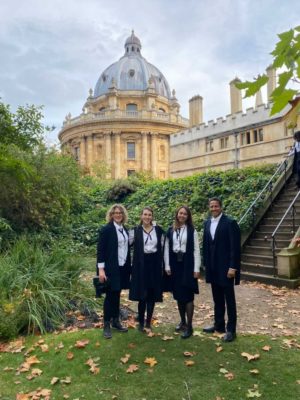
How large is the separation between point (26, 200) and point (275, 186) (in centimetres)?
861

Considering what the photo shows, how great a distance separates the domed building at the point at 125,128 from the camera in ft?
189

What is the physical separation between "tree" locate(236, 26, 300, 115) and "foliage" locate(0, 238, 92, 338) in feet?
18.1

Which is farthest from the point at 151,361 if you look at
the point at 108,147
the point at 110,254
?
the point at 108,147

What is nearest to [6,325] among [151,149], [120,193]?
[120,193]

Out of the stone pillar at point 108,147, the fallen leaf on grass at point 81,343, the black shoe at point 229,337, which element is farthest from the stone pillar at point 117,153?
the black shoe at point 229,337

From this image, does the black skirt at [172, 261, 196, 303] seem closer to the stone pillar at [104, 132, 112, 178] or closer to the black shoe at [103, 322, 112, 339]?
the black shoe at [103, 322, 112, 339]

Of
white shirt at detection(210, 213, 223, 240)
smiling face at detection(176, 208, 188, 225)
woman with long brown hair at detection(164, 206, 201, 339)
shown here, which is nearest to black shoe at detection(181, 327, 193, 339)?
woman with long brown hair at detection(164, 206, 201, 339)

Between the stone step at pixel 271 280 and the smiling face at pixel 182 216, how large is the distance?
462 cm

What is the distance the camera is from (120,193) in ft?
74.9

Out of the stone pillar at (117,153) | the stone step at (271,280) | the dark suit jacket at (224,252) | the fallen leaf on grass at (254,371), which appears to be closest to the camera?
the fallen leaf on grass at (254,371)

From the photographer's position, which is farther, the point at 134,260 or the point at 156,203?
the point at 156,203

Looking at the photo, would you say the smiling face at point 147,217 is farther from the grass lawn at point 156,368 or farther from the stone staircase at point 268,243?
the stone staircase at point 268,243

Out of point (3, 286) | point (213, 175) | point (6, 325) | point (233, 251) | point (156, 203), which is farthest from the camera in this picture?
point (156, 203)

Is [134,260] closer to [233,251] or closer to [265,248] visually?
[233,251]
